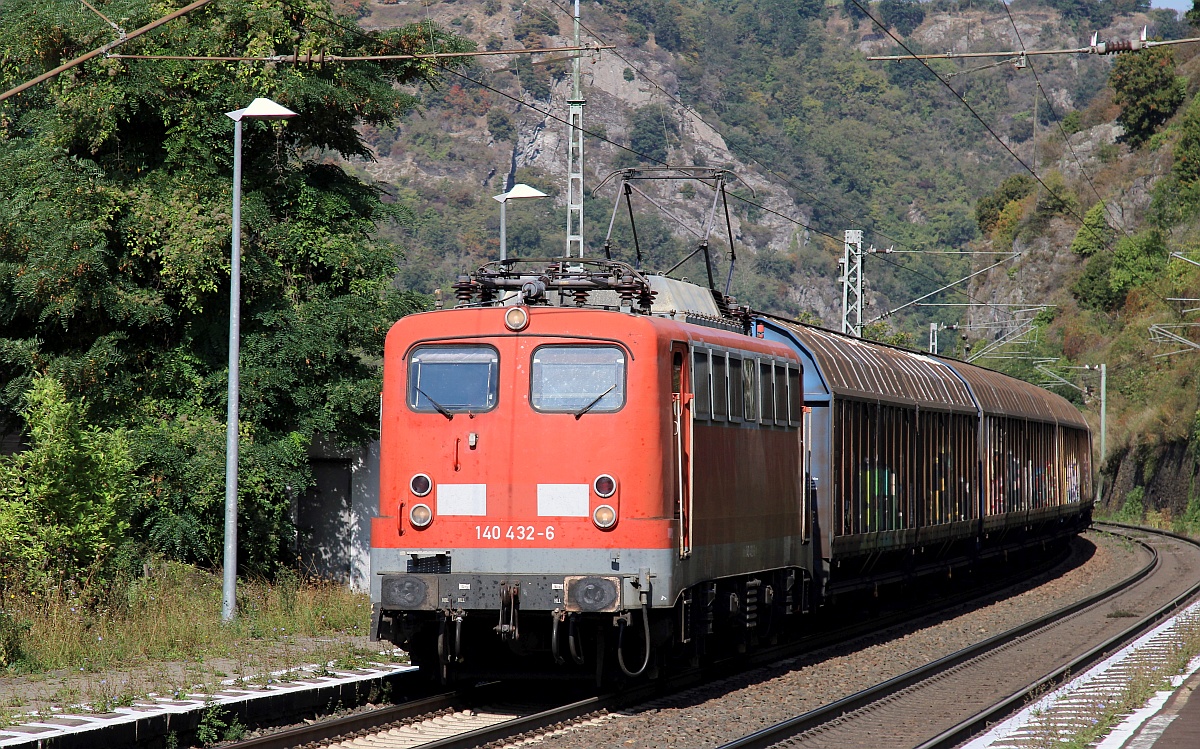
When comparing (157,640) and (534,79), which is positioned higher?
(534,79)

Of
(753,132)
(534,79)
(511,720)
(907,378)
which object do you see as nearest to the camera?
(511,720)

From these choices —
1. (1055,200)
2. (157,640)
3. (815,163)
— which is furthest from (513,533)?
(815,163)

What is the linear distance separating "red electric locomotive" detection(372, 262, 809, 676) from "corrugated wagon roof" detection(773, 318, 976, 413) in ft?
16.8

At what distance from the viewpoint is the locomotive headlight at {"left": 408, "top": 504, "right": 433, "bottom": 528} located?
12.5m

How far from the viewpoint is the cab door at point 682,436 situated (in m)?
12.6

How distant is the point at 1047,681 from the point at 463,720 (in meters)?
5.89

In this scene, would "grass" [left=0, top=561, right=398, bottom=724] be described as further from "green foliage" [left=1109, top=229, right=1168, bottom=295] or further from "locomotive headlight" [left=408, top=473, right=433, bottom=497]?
"green foliage" [left=1109, top=229, right=1168, bottom=295]

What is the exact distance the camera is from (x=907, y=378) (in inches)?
886

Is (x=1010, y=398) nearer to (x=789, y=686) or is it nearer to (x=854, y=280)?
(x=854, y=280)

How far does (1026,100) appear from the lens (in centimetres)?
18638

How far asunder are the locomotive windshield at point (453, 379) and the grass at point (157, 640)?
2667 millimetres

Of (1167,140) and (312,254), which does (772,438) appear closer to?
(312,254)

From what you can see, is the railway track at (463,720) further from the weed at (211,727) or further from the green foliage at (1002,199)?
the green foliage at (1002,199)

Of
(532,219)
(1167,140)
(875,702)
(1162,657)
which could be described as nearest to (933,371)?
(1162,657)
